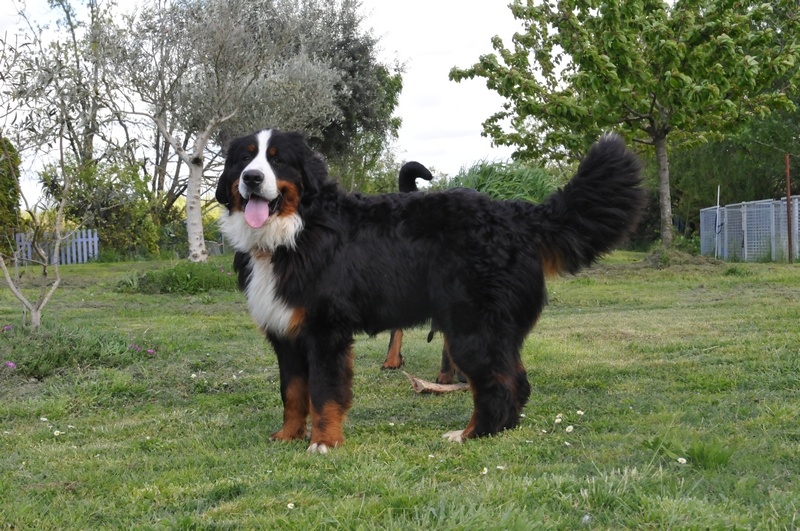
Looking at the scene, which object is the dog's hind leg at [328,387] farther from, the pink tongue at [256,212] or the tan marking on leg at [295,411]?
the pink tongue at [256,212]

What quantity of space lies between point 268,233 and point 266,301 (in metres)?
0.40

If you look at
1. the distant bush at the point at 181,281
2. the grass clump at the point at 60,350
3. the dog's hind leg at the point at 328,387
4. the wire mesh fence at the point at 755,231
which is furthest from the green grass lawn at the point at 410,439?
the wire mesh fence at the point at 755,231

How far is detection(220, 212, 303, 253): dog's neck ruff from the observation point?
Result: 4582mm

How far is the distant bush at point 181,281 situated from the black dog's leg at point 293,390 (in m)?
9.89

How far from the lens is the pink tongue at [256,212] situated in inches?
178

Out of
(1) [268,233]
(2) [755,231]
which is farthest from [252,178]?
(2) [755,231]

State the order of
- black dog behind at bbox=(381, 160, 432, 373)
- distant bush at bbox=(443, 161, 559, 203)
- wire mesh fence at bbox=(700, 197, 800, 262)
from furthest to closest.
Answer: wire mesh fence at bbox=(700, 197, 800, 262)
distant bush at bbox=(443, 161, 559, 203)
black dog behind at bbox=(381, 160, 432, 373)

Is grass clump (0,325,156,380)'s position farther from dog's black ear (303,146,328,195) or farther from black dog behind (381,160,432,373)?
dog's black ear (303,146,328,195)

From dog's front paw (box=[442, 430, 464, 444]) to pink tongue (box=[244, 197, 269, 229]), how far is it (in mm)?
1596

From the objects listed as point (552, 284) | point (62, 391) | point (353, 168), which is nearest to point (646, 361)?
point (62, 391)

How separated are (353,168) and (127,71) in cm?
1386

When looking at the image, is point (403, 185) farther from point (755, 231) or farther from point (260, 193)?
point (755, 231)

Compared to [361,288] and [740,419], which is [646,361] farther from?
[361,288]

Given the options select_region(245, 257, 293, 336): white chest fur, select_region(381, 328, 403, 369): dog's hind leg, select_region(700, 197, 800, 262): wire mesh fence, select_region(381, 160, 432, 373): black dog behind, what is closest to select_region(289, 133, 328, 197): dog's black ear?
select_region(245, 257, 293, 336): white chest fur
